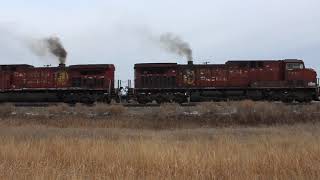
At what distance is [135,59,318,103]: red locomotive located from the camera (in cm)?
3559

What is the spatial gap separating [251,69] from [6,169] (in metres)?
30.0

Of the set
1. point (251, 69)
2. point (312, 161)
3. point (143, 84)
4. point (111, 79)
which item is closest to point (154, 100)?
point (143, 84)

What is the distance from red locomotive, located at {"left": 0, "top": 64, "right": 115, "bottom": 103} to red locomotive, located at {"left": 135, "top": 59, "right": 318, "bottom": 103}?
2.67 metres

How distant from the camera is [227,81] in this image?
3694cm

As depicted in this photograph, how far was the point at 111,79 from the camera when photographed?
3762 centimetres

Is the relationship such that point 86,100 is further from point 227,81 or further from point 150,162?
point 150,162

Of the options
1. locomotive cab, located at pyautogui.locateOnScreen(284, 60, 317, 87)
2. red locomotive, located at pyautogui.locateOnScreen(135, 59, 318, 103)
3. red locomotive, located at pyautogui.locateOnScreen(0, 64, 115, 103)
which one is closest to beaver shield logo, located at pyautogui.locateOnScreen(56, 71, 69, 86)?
red locomotive, located at pyautogui.locateOnScreen(0, 64, 115, 103)

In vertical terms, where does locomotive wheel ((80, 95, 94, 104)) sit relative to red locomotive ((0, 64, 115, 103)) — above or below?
below

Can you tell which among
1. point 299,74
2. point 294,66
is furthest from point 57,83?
point 299,74

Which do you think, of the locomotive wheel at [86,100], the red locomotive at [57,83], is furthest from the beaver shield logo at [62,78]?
the locomotive wheel at [86,100]

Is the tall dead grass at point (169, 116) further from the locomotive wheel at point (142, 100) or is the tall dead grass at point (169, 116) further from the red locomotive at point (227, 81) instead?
the red locomotive at point (227, 81)

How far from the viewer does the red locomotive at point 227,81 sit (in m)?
35.6

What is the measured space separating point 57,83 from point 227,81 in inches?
492

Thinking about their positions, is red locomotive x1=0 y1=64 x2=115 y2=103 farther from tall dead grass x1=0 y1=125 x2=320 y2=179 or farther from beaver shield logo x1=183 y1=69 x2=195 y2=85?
tall dead grass x1=0 y1=125 x2=320 y2=179
